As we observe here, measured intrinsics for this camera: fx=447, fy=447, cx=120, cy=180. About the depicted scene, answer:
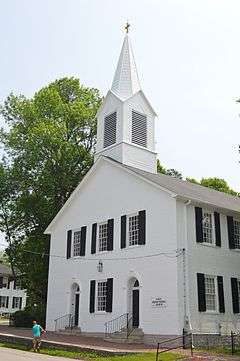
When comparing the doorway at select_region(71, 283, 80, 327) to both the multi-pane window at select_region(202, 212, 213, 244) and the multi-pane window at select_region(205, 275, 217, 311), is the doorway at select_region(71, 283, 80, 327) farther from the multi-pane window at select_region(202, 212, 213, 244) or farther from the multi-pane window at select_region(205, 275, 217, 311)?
the multi-pane window at select_region(202, 212, 213, 244)

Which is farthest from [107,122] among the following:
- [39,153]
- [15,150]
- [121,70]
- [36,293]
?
[36,293]

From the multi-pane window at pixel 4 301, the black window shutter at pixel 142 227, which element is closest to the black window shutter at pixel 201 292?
the black window shutter at pixel 142 227

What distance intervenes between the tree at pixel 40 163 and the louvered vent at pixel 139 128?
27.7 feet

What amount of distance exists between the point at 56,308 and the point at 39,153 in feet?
39.3

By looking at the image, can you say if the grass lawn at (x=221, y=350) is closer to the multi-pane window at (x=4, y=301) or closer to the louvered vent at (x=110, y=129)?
the louvered vent at (x=110, y=129)

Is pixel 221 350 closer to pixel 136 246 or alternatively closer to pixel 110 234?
pixel 136 246

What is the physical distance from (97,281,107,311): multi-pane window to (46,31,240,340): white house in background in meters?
0.05

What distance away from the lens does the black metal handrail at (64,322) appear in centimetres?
2659

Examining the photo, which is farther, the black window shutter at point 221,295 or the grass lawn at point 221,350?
the black window shutter at point 221,295

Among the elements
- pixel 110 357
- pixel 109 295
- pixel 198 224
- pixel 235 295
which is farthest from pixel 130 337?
pixel 198 224

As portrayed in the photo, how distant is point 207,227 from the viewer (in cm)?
2319

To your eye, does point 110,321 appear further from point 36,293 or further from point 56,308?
point 36,293

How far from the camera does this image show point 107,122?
94.5 feet

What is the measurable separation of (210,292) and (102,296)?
6.19 m
